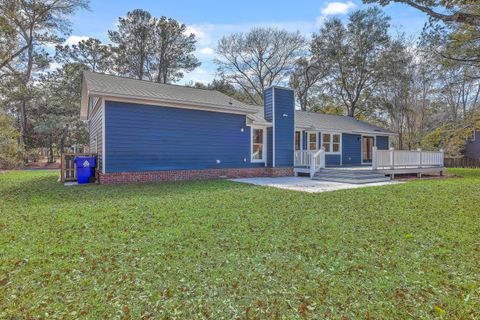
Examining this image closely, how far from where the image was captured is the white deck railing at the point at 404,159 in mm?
12242

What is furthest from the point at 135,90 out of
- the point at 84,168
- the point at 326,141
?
the point at 326,141

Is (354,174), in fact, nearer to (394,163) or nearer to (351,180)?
(351,180)

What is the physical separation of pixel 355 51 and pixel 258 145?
61.8 feet

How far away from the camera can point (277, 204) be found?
6.31 m

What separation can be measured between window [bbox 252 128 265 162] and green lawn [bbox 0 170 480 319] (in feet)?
23.9

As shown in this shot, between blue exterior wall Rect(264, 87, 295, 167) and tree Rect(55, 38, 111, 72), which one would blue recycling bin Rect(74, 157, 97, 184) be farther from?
tree Rect(55, 38, 111, 72)

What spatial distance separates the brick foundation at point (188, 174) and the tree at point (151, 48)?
18858mm

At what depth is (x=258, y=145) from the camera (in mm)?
13180

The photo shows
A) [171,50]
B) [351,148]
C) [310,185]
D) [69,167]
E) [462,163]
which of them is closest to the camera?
[310,185]

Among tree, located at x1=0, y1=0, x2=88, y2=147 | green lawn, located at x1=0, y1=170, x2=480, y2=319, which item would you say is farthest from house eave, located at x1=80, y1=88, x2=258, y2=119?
tree, located at x1=0, y1=0, x2=88, y2=147

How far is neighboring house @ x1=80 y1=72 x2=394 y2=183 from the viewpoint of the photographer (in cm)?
955

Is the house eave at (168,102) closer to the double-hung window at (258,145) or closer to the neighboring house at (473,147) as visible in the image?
the double-hung window at (258,145)

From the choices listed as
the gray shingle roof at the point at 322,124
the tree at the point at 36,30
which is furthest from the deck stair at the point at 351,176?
the tree at the point at 36,30

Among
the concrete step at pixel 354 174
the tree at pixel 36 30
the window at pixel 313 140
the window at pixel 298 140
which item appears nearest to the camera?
the concrete step at pixel 354 174
